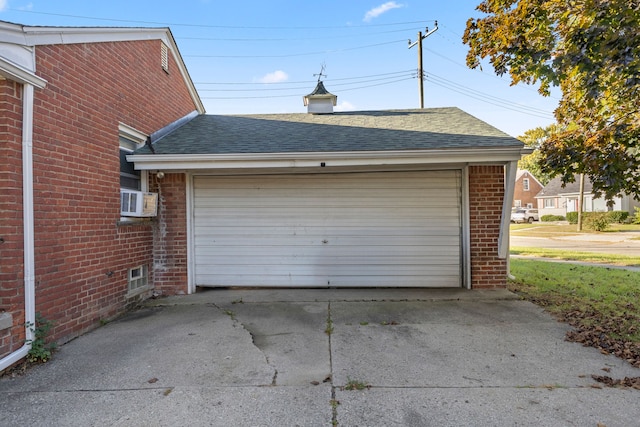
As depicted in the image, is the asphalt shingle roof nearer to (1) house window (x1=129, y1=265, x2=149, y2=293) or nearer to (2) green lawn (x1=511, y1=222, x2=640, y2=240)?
(1) house window (x1=129, y1=265, x2=149, y2=293)

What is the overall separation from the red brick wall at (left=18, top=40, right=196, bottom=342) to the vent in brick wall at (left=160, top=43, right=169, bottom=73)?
1132 millimetres

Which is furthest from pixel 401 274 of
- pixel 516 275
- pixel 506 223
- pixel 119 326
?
pixel 119 326

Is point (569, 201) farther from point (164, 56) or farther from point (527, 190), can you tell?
point (164, 56)

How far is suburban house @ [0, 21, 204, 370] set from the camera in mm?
3627

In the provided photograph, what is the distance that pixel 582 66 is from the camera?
392cm

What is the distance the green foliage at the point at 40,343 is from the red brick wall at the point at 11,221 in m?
0.12

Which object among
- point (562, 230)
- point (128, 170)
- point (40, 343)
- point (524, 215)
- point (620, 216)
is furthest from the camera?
point (524, 215)

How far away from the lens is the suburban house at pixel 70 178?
11.9 feet

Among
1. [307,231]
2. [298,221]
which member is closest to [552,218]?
[307,231]

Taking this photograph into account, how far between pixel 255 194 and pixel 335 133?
6.37 feet

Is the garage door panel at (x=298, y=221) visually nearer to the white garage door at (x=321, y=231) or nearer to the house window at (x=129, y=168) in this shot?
the white garage door at (x=321, y=231)

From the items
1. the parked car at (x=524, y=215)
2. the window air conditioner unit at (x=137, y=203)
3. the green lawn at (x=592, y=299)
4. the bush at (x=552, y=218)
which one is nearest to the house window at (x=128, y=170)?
the window air conditioner unit at (x=137, y=203)

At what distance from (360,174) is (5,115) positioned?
16.7ft

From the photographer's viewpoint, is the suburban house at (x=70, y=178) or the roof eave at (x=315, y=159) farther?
the roof eave at (x=315, y=159)
